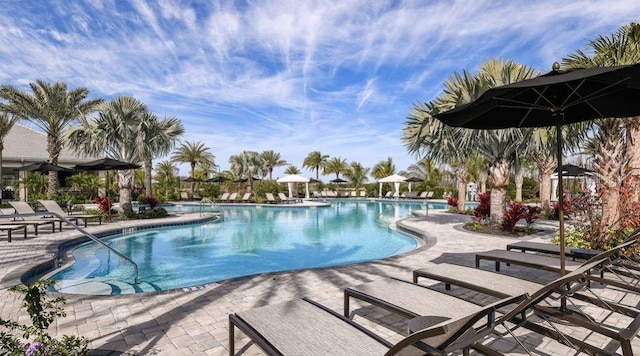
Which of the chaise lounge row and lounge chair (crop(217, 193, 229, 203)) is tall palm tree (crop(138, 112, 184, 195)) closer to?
lounge chair (crop(217, 193, 229, 203))

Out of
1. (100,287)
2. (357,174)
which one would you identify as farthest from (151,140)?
(357,174)

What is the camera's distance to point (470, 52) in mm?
15547

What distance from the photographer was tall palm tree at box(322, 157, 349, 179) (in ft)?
149

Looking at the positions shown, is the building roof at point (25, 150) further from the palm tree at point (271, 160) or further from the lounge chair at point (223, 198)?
the palm tree at point (271, 160)

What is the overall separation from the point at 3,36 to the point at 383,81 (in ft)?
62.0

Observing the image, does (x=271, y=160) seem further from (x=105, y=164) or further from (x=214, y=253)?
(x=214, y=253)

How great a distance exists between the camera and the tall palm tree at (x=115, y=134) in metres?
14.2

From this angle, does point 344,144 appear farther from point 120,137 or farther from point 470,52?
point 120,137

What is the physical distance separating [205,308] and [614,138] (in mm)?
8931

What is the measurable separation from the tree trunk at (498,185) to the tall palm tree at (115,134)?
48.4 feet

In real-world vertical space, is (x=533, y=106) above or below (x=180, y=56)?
below

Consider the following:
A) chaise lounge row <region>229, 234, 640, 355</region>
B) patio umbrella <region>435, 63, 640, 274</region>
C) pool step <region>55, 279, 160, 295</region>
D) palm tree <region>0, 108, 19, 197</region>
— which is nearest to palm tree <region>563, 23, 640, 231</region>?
patio umbrella <region>435, 63, 640, 274</region>

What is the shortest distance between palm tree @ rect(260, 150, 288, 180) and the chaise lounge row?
40197 mm

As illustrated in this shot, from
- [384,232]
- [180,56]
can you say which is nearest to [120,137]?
[180,56]
